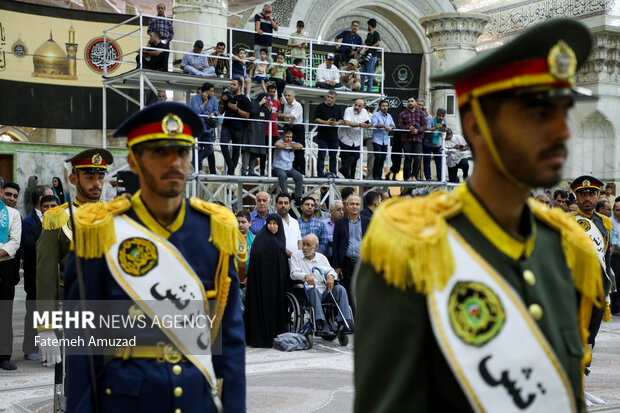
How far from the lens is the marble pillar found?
90.3 ft

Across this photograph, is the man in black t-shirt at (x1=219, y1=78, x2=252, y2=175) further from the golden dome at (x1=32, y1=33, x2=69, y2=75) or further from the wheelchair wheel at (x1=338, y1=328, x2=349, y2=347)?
the wheelchair wheel at (x1=338, y1=328, x2=349, y2=347)

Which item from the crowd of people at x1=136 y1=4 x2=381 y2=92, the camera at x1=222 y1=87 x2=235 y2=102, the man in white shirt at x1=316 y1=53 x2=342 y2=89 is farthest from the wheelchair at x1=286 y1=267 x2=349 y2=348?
the man in white shirt at x1=316 y1=53 x2=342 y2=89

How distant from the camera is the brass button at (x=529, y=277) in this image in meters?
2.30

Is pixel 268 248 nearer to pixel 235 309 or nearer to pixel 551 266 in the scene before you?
pixel 235 309

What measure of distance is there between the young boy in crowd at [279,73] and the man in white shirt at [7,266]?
803 cm

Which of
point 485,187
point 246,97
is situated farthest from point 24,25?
point 485,187

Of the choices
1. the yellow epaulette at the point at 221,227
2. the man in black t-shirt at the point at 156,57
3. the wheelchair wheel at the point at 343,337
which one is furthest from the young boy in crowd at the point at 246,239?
the yellow epaulette at the point at 221,227

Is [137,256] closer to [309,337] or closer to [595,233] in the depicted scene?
[595,233]

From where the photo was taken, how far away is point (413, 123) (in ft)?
59.1

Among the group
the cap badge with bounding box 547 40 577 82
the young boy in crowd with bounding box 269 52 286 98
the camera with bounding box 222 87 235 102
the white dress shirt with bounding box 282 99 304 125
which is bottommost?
the cap badge with bounding box 547 40 577 82

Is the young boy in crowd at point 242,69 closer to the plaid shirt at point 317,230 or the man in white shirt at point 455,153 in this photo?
the plaid shirt at point 317,230

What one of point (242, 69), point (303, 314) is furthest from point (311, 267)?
point (242, 69)

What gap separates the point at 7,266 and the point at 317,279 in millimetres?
4068

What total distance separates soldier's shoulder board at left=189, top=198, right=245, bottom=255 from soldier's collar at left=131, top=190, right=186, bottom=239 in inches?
4.9
